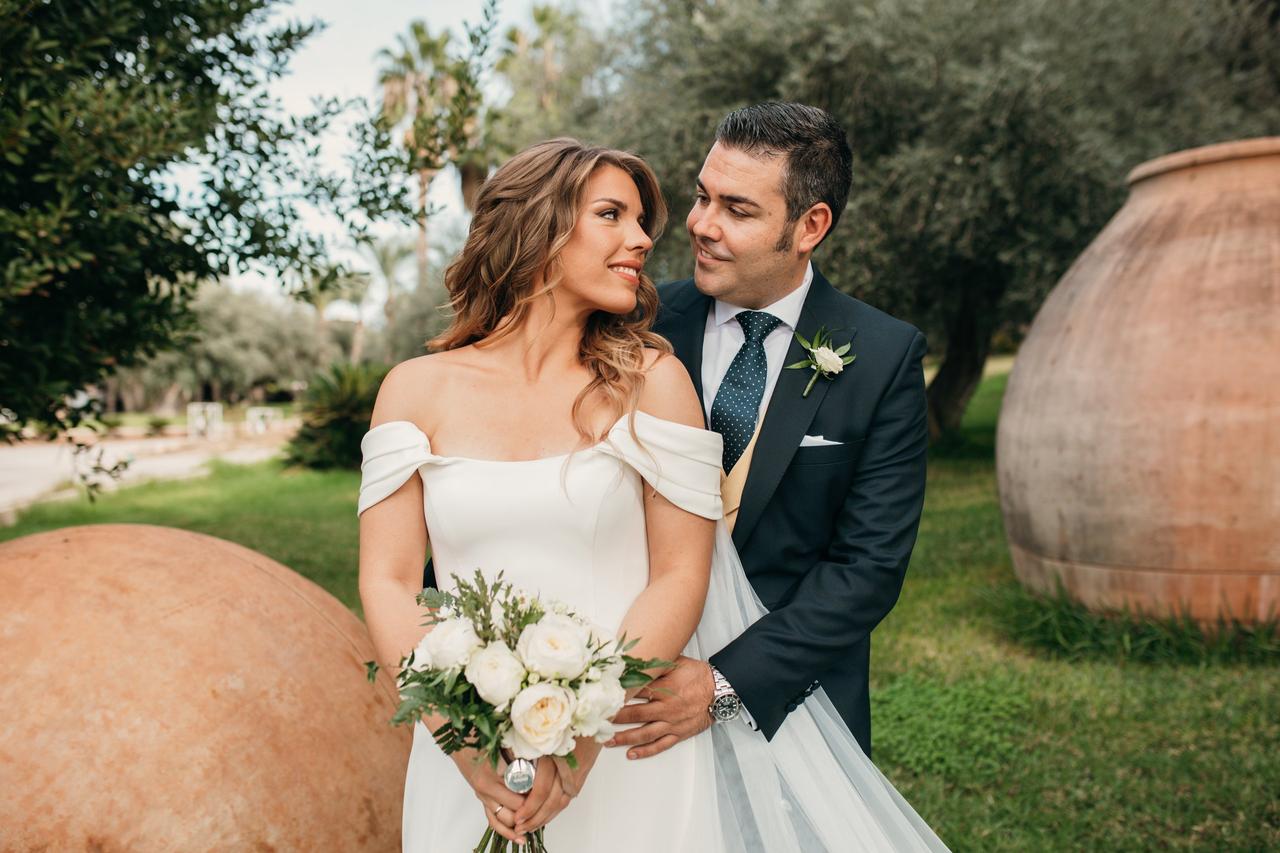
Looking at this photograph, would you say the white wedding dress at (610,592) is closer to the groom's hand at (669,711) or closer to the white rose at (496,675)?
the groom's hand at (669,711)

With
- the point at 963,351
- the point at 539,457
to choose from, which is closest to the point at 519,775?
the point at 539,457

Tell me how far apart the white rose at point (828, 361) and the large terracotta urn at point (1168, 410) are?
390 cm

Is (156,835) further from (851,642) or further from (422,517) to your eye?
(851,642)

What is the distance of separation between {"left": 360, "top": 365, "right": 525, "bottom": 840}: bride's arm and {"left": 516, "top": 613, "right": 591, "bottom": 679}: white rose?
17.9 inches

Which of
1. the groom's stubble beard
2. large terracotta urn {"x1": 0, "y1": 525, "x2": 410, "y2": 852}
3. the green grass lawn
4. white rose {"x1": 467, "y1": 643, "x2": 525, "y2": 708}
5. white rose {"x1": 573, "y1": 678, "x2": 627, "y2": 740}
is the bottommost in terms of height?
the green grass lawn

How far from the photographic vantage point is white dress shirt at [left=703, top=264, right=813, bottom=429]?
283cm

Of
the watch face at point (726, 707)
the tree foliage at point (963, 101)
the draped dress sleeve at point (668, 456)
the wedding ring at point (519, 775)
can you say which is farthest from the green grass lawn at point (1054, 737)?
the tree foliage at point (963, 101)

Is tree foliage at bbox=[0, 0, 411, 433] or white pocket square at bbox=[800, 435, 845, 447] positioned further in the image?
tree foliage at bbox=[0, 0, 411, 433]

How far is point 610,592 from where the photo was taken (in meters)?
2.39

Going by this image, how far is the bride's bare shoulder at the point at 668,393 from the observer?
8.01 feet

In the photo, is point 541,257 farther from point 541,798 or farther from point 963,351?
point 963,351

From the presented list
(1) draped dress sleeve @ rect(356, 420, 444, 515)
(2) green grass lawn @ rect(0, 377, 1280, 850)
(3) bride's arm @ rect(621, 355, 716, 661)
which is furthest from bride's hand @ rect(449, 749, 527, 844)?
(2) green grass lawn @ rect(0, 377, 1280, 850)

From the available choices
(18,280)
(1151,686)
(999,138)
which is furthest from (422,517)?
(999,138)

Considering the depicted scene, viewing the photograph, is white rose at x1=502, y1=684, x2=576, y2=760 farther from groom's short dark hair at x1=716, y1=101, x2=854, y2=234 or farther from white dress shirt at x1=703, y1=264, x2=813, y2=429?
groom's short dark hair at x1=716, y1=101, x2=854, y2=234
